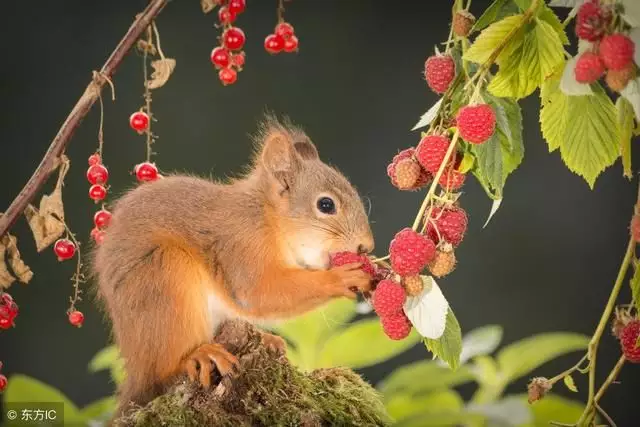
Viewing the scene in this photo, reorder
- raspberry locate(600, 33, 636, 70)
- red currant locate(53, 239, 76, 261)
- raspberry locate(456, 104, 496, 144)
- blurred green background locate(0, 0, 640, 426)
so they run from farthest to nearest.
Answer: blurred green background locate(0, 0, 640, 426) → red currant locate(53, 239, 76, 261) → raspberry locate(456, 104, 496, 144) → raspberry locate(600, 33, 636, 70)

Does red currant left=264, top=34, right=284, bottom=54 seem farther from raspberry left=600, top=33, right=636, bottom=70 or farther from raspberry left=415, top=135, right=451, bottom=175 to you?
raspberry left=600, top=33, right=636, bottom=70

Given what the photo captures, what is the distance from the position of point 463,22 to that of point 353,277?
0.45 m

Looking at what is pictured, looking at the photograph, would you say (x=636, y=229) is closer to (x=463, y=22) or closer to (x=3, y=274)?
(x=463, y=22)

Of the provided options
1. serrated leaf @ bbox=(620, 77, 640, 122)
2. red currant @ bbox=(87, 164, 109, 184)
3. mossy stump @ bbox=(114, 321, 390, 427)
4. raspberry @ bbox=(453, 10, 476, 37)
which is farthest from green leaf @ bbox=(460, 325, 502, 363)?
serrated leaf @ bbox=(620, 77, 640, 122)

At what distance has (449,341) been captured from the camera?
1019 mm

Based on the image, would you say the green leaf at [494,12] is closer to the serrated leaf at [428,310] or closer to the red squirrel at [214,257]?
the serrated leaf at [428,310]

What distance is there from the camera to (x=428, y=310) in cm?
96

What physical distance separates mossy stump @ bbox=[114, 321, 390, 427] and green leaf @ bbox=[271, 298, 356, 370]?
0.98 feet

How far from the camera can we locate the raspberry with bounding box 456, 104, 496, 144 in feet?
2.90

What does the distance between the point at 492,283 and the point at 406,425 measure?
1.41 metres

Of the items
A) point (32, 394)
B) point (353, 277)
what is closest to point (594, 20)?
point (353, 277)

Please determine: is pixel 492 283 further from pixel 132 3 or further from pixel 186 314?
pixel 186 314

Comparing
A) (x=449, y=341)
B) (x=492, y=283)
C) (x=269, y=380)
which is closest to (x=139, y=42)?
(x=269, y=380)

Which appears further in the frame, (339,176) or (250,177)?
(250,177)
